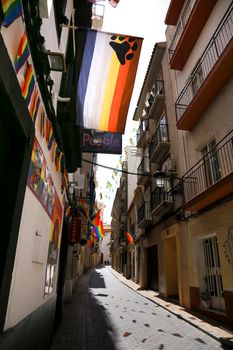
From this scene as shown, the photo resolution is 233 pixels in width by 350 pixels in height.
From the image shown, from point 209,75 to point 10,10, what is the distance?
7.74 m

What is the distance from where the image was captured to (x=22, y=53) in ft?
8.07

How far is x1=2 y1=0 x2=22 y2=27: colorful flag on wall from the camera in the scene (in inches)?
76.3

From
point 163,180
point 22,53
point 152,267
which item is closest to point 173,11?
point 163,180

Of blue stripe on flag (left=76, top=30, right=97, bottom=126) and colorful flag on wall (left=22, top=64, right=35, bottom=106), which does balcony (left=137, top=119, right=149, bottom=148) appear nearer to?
blue stripe on flag (left=76, top=30, right=97, bottom=126)

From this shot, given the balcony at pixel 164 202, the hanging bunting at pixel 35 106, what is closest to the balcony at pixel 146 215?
the balcony at pixel 164 202

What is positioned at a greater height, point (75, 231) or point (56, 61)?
point (56, 61)

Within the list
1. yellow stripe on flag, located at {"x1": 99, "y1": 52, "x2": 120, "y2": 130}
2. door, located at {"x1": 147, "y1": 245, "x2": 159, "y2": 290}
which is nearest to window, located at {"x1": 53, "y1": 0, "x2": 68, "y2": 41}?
yellow stripe on flag, located at {"x1": 99, "y1": 52, "x2": 120, "y2": 130}

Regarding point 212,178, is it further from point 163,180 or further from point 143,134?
point 143,134

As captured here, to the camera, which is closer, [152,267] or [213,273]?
[213,273]

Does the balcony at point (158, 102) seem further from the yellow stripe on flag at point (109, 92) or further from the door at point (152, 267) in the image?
the yellow stripe on flag at point (109, 92)

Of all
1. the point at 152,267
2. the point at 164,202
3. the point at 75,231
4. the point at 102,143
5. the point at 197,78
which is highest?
the point at 197,78

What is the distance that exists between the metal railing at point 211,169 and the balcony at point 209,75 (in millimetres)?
1862

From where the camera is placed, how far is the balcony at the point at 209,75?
7.79m

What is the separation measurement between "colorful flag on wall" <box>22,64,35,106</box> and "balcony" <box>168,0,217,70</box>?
9.99 meters
